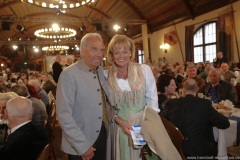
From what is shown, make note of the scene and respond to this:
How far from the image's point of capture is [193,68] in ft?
17.9

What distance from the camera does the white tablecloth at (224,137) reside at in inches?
109

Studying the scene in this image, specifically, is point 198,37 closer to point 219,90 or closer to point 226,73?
point 226,73

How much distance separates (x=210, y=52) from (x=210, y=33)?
0.92m

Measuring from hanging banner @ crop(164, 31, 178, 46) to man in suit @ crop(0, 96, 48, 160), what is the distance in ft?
39.8

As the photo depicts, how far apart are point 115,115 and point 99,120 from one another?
225mm

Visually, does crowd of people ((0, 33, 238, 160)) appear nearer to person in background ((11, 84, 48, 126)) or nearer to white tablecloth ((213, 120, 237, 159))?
white tablecloth ((213, 120, 237, 159))

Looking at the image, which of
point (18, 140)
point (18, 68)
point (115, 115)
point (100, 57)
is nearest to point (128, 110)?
point (115, 115)

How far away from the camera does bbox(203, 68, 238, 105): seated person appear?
4270 millimetres

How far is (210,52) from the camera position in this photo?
11508mm

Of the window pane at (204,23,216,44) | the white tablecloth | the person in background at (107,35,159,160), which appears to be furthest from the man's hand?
the window pane at (204,23,216,44)

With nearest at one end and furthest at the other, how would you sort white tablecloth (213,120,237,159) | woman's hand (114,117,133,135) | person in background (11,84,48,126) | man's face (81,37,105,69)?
man's face (81,37,105,69) < woman's hand (114,117,133,135) < white tablecloth (213,120,237,159) < person in background (11,84,48,126)

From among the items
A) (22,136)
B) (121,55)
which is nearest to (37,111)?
(22,136)

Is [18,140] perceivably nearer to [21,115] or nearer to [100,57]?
[21,115]

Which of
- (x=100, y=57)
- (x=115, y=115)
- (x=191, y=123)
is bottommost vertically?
(x=191, y=123)
